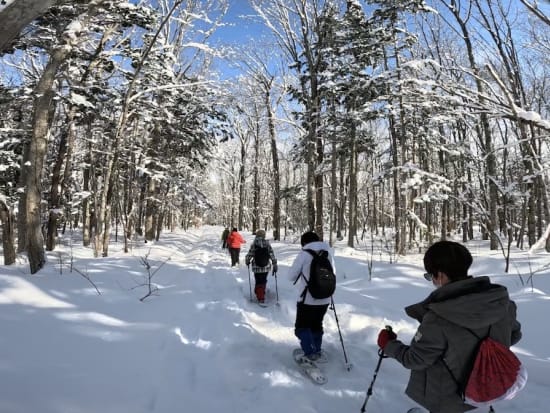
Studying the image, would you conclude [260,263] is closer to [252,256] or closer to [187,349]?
[252,256]

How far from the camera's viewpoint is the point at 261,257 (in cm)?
838

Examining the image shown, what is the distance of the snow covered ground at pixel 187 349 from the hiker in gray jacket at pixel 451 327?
1.56 metres

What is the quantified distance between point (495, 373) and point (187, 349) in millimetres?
4065

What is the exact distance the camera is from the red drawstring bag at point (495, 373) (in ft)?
7.07

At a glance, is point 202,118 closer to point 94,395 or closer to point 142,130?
point 142,130

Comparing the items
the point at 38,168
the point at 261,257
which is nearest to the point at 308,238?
the point at 261,257

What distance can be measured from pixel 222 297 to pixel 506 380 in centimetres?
701

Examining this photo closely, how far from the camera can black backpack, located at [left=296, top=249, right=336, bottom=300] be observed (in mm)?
4613

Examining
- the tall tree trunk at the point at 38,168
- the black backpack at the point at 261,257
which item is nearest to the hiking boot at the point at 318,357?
the black backpack at the point at 261,257

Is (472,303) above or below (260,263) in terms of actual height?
above

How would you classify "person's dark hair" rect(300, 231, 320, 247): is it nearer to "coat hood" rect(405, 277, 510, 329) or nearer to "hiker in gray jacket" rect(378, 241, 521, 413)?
"hiker in gray jacket" rect(378, 241, 521, 413)

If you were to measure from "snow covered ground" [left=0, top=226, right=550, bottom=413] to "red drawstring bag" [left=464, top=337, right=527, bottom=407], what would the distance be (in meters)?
1.78

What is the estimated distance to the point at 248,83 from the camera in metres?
25.5

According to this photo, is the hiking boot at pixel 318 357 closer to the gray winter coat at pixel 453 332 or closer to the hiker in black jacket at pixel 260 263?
the gray winter coat at pixel 453 332
